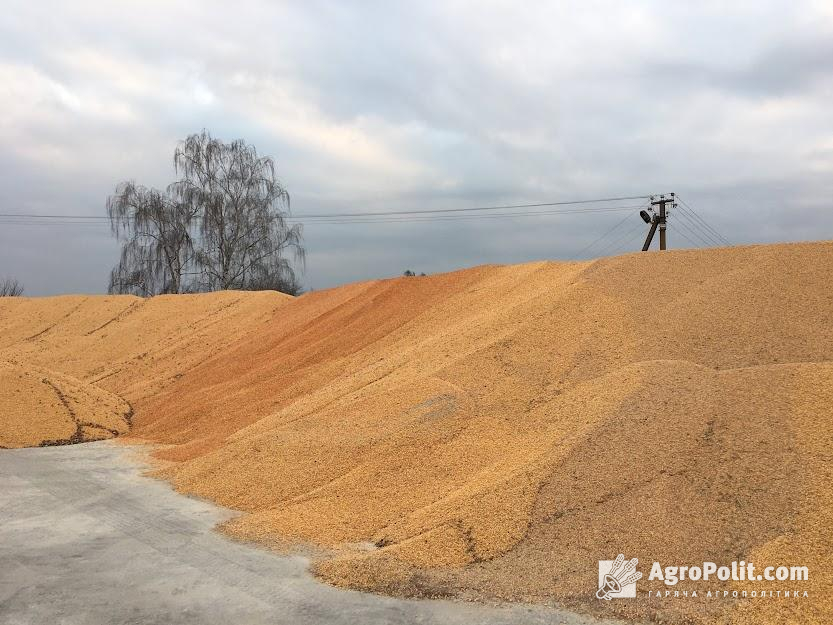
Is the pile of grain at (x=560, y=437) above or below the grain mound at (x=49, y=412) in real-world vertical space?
above

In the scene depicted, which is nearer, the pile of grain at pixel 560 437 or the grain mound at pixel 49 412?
the pile of grain at pixel 560 437

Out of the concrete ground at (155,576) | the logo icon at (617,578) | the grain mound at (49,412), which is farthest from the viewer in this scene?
the grain mound at (49,412)

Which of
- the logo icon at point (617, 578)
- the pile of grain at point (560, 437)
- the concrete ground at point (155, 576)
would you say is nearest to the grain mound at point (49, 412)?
the pile of grain at point (560, 437)

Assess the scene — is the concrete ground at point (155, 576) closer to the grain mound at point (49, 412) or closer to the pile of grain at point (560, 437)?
the pile of grain at point (560, 437)

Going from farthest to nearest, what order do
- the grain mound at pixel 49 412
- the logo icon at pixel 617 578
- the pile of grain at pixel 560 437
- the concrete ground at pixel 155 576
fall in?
the grain mound at pixel 49 412 < the pile of grain at pixel 560 437 < the logo icon at pixel 617 578 < the concrete ground at pixel 155 576

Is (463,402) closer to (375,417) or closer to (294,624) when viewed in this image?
(375,417)

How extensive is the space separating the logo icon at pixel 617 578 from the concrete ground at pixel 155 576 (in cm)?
37

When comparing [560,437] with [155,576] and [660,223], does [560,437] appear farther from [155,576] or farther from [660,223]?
[660,223]

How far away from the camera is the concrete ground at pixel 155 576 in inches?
190

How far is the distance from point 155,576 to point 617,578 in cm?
370

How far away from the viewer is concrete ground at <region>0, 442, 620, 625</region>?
482cm

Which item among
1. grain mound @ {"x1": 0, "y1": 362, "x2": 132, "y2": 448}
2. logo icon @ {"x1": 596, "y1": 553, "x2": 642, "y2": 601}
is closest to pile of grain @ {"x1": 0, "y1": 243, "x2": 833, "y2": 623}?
logo icon @ {"x1": 596, "y1": 553, "x2": 642, "y2": 601}

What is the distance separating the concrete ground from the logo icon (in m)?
0.37

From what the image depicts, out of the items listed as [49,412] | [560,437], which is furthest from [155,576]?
[49,412]
